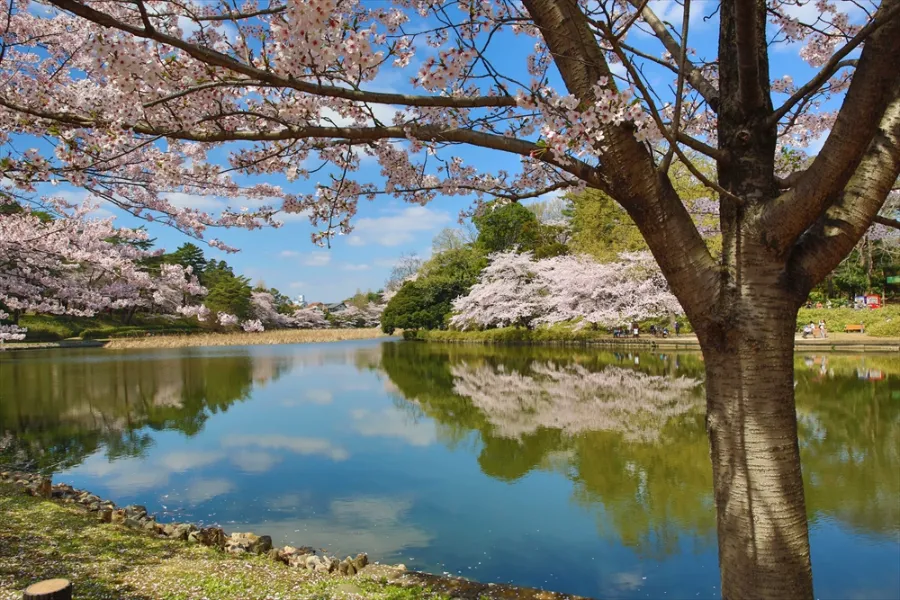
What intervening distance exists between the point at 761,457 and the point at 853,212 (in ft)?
2.64

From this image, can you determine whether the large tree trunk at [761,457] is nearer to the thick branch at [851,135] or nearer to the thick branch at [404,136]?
the thick branch at [851,135]

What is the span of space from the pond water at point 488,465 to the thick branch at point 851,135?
290 centimetres

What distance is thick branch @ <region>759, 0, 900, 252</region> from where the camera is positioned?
154cm

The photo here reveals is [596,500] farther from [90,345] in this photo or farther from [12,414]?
[90,345]

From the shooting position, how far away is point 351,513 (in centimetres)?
504

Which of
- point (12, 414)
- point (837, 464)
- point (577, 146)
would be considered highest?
point (577, 146)

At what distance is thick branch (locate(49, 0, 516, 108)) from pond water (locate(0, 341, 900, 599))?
3.17 metres

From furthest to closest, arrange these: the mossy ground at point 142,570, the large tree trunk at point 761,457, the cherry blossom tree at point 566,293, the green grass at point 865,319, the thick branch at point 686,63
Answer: the cherry blossom tree at point 566,293
the green grass at point 865,319
the mossy ground at point 142,570
the thick branch at point 686,63
the large tree trunk at point 761,457

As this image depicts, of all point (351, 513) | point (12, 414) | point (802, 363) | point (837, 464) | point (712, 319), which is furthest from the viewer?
point (802, 363)

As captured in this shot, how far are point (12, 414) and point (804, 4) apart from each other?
12.0 metres

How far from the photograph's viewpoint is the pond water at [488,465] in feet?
13.5

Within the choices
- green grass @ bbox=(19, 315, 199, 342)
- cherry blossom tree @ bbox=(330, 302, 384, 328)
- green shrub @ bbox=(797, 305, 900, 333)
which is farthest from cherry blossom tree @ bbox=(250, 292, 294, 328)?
green shrub @ bbox=(797, 305, 900, 333)

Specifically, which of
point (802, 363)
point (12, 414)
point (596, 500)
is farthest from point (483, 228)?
point (596, 500)

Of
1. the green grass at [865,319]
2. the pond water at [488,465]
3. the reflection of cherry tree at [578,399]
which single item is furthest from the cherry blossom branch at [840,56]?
the green grass at [865,319]
